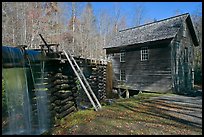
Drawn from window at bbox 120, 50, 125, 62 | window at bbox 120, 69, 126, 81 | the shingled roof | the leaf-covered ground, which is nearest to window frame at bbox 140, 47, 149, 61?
the shingled roof

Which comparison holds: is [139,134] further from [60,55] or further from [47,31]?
[47,31]

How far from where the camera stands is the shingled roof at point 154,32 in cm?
2120

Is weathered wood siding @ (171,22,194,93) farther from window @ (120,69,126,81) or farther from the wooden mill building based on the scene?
window @ (120,69,126,81)

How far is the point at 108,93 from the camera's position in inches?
887

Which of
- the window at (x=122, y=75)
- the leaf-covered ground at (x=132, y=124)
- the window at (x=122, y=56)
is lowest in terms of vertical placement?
the leaf-covered ground at (x=132, y=124)

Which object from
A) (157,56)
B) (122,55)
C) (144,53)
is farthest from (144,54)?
(122,55)

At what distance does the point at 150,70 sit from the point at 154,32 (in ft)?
13.3

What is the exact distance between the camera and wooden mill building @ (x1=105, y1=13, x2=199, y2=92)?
20922 millimetres

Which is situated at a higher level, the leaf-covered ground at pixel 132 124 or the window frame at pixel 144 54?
the window frame at pixel 144 54

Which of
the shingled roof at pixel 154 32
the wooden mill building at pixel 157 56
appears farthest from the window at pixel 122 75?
the shingled roof at pixel 154 32

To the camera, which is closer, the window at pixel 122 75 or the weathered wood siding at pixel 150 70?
the weathered wood siding at pixel 150 70

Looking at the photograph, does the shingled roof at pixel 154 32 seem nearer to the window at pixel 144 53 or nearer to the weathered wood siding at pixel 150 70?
the window at pixel 144 53

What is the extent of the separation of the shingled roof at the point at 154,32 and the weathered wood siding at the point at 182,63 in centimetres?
86

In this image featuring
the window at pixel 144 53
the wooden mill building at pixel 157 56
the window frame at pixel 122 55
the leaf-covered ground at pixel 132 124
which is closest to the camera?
the leaf-covered ground at pixel 132 124
